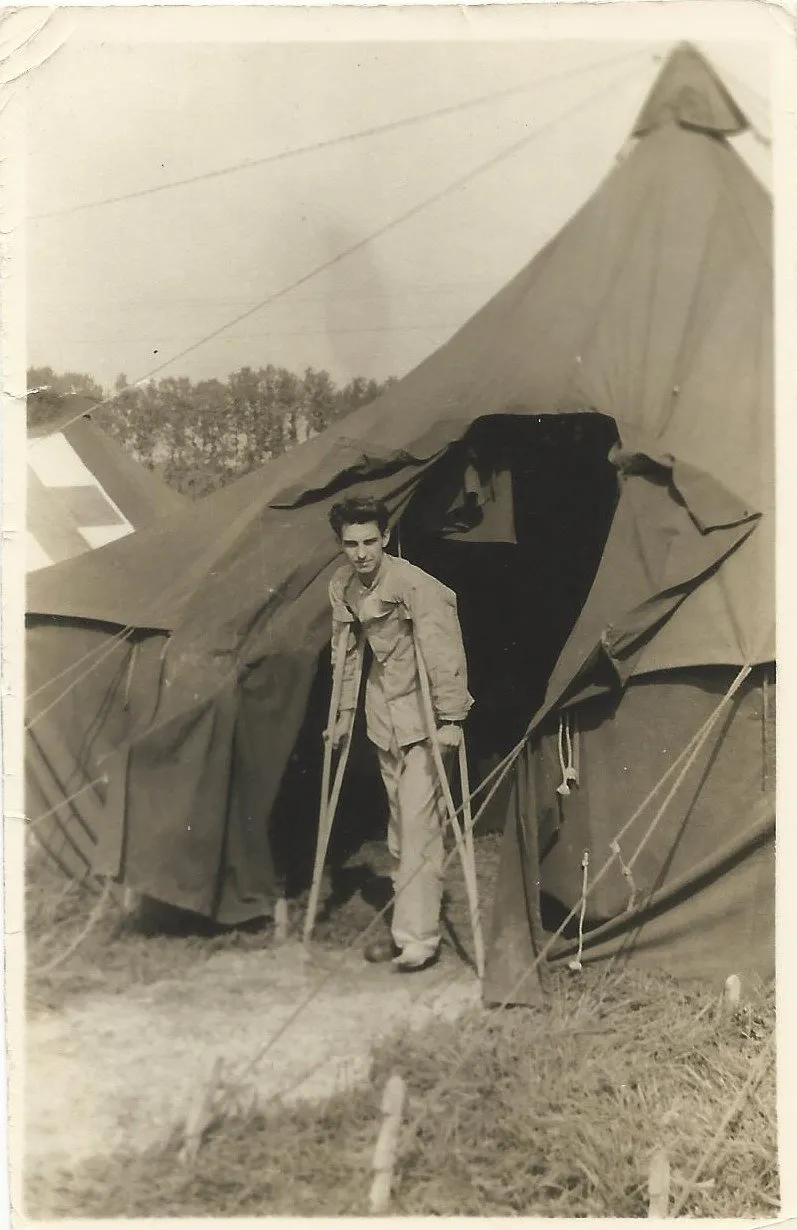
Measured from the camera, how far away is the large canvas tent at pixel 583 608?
408 cm

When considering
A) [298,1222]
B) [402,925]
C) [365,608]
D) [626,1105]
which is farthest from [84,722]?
[626,1105]

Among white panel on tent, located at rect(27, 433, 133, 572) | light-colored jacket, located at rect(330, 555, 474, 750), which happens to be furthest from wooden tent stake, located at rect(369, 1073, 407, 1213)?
white panel on tent, located at rect(27, 433, 133, 572)

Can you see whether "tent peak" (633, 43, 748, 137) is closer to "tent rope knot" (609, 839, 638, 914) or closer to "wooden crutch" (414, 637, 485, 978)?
"wooden crutch" (414, 637, 485, 978)

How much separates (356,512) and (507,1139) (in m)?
2.40

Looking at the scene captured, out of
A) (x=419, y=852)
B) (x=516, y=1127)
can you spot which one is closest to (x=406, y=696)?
(x=419, y=852)

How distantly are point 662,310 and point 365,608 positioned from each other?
6.09 ft

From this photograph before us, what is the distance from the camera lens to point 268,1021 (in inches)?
161

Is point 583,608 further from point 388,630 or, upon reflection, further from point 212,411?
point 212,411

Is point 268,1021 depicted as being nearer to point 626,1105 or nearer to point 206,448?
point 626,1105

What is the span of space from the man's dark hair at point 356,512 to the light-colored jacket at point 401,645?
0.22 metres

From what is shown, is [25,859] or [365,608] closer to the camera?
[25,859]

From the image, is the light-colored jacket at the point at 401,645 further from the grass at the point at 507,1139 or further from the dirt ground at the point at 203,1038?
the grass at the point at 507,1139

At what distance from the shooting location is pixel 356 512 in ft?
13.8

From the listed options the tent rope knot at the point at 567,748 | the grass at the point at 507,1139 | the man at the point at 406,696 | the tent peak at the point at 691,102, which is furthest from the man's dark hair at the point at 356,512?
the tent peak at the point at 691,102
